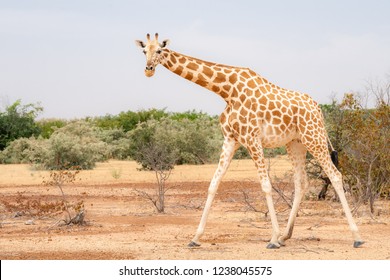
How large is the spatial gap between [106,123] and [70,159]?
22871mm

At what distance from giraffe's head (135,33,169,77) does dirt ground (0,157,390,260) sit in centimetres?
263

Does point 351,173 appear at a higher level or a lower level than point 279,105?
lower

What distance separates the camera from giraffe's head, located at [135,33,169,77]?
426 inches

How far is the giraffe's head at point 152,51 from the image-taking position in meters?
10.8

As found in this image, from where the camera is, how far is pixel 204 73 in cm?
1141

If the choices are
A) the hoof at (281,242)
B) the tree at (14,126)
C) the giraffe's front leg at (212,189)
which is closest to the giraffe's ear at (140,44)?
the giraffe's front leg at (212,189)

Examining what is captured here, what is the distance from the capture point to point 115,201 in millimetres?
19578

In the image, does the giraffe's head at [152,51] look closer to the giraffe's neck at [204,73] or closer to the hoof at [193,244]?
the giraffe's neck at [204,73]

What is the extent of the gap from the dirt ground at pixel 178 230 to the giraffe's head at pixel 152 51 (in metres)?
2.63

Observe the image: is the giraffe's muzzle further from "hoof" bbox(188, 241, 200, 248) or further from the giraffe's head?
"hoof" bbox(188, 241, 200, 248)

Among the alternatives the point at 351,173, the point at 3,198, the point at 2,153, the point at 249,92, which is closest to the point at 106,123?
the point at 2,153

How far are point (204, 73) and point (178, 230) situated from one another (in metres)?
3.32

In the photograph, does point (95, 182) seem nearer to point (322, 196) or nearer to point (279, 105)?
point (322, 196)

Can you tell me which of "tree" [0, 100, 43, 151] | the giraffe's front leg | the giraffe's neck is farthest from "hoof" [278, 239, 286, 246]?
"tree" [0, 100, 43, 151]
